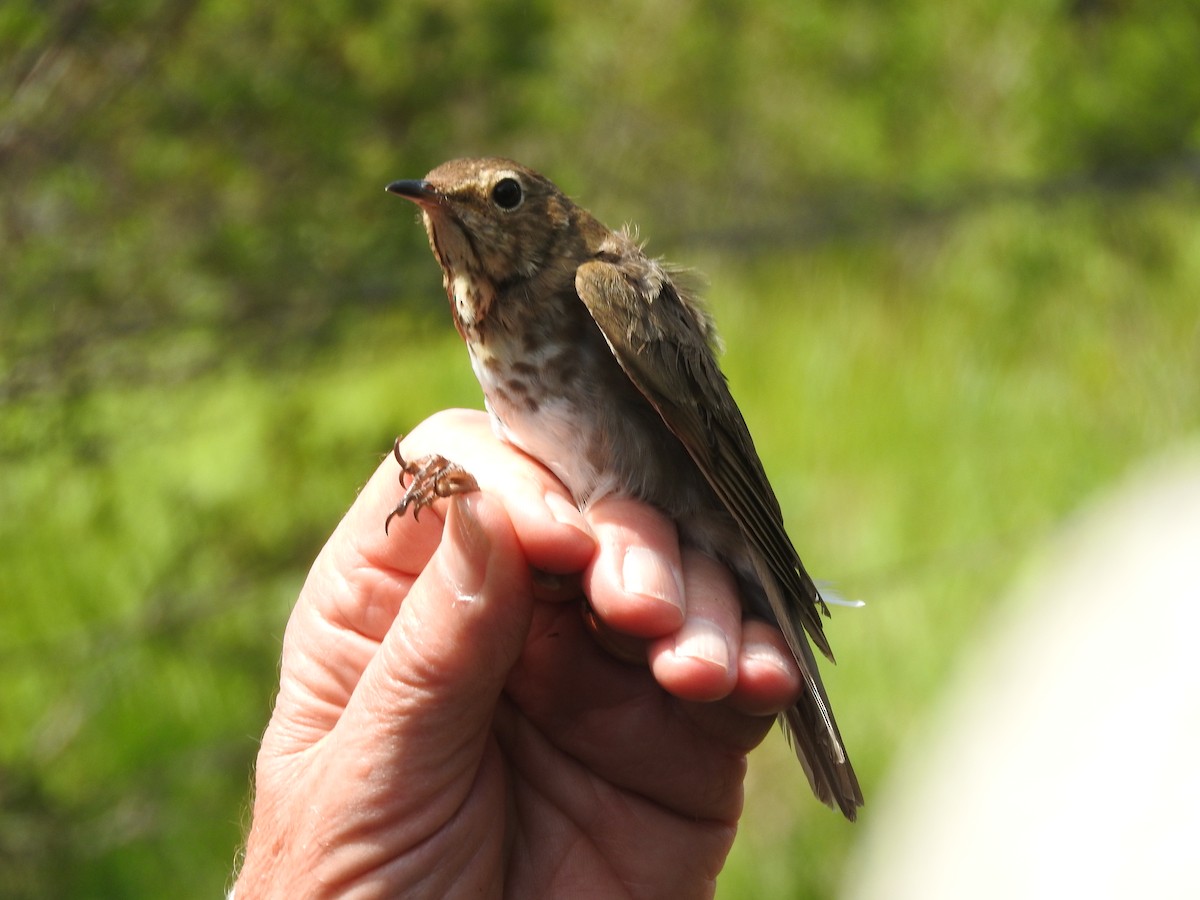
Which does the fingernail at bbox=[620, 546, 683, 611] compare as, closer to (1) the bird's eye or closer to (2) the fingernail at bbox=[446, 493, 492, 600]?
(2) the fingernail at bbox=[446, 493, 492, 600]

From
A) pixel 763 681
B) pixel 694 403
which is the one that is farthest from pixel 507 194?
pixel 763 681

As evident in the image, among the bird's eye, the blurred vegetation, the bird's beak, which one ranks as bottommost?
the blurred vegetation

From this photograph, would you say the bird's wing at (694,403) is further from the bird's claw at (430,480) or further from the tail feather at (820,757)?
the bird's claw at (430,480)

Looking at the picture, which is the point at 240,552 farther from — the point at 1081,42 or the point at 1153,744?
the point at 1081,42

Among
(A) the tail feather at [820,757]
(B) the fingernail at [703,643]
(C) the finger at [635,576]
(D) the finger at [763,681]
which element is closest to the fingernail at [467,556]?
(C) the finger at [635,576]

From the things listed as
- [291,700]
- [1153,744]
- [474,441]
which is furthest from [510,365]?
[1153,744]

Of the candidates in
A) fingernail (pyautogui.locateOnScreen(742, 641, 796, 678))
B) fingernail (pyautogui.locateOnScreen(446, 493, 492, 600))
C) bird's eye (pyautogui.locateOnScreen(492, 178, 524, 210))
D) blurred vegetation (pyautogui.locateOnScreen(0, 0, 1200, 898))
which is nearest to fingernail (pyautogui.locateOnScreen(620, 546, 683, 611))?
fingernail (pyautogui.locateOnScreen(742, 641, 796, 678))

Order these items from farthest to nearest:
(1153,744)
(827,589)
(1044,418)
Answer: (1044,418) < (827,589) < (1153,744)
